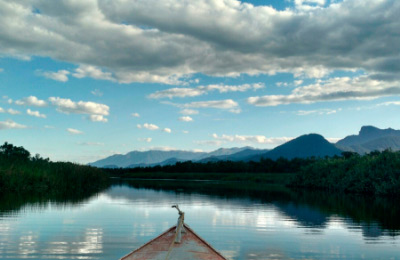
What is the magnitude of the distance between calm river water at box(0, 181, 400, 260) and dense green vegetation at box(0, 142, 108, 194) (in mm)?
10488

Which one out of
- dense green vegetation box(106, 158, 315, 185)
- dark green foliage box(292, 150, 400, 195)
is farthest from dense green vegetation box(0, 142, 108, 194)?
dense green vegetation box(106, 158, 315, 185)

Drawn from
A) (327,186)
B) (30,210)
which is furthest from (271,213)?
(327,186)

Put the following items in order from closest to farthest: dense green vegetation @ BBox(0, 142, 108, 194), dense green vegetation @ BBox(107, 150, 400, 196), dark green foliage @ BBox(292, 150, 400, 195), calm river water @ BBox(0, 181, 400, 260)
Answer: calm river water @ BBox(0, 181, 400, 260)
dense green vegetation @ BBox(0, 142, 108, 194)
dark green foliage @ BBox(292, 150, 400, 195)
dense green vegetation @ BBox(107, 150, 400, 196)

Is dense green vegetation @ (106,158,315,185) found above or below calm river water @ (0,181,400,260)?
above

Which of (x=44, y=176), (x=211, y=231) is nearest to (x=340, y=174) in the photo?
(x=44, y=176)

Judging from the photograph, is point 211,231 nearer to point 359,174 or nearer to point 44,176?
point 44,176

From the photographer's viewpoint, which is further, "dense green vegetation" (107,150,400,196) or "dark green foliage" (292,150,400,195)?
"dense green vegetation" (107,150,400,196)

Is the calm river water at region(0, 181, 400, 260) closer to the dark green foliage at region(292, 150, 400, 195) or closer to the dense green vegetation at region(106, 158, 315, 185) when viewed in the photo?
the dark green foliage at region(292, 150, 400, 195)

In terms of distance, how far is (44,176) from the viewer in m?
42.0

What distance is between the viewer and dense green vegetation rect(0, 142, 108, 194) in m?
38.5

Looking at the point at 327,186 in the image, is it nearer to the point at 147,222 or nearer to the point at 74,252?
→ the point at 147,222

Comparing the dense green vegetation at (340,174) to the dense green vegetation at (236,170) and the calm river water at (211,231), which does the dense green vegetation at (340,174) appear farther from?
the calm river water at (211,231)

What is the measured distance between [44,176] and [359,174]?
40.9 metres

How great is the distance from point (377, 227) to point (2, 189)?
33.2 m
